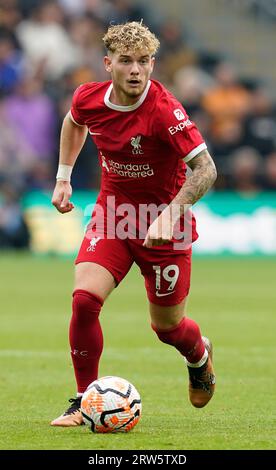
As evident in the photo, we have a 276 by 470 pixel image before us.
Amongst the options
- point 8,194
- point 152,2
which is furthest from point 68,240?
point 152,2

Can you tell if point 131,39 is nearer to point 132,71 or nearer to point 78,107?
point 132,71

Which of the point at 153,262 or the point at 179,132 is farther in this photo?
the point at 153,262

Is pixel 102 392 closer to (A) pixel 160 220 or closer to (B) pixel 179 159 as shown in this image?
(A) pixel 160 220

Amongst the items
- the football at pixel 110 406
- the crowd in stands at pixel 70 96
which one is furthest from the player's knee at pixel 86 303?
the crowd in stands at pixel 70 96

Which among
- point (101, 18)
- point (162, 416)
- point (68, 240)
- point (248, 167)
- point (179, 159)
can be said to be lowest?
point (162, 416)

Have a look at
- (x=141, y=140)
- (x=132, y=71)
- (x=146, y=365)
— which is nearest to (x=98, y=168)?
(x=146, y=365)

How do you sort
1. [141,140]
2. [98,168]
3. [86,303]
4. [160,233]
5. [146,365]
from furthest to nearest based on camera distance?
[98,168] → [146,365] → [141,140] → [86,303] → [160,233]

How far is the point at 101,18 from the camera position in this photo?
2409cm

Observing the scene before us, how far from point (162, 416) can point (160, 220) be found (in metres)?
1.46

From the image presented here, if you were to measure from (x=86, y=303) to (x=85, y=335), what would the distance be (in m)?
0.25

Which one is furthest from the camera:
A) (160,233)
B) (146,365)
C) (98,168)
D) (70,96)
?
(98,168)

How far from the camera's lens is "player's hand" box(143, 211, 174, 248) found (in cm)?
674

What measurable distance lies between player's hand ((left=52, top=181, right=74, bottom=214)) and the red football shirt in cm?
22

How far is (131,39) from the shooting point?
7.03m
